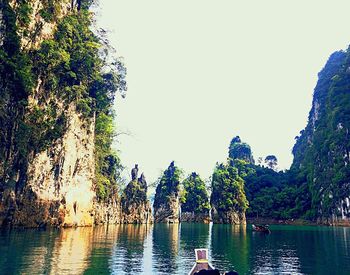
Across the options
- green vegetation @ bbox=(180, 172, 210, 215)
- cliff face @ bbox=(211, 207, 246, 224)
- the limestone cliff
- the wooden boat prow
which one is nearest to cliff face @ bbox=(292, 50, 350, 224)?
cliff face @ bbox=(211, 207, 246, 224)

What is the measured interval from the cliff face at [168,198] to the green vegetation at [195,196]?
513 centimetres

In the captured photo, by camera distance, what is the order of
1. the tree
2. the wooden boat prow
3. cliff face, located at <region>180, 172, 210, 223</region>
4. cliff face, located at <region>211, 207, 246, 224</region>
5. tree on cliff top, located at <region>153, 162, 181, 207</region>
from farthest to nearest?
the tree < cliff face, located at <region>180, 172, 210, 223</region> < tree on cliff top, located at <region>153, 162, 181, 207</region> < cliff face, located at <region>211, 207, 246, 224</region> < the wooden boat prow

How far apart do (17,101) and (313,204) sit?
275 ft

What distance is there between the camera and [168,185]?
108 meters

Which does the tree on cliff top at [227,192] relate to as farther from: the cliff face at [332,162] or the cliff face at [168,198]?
the cliff face at [332,162]

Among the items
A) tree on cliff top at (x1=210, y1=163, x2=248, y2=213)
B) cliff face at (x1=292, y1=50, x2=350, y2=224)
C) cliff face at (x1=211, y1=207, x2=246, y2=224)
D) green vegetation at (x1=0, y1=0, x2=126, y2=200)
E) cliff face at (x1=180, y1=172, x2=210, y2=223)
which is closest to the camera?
green vegetation at (x1=0, y1=0, x2=126, y2=200)

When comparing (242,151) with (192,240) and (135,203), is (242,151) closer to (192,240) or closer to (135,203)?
(135,203)

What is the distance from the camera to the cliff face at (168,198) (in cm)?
10431

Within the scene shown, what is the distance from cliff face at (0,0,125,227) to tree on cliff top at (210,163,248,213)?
48.5 m

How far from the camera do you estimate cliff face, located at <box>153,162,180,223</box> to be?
104312mm

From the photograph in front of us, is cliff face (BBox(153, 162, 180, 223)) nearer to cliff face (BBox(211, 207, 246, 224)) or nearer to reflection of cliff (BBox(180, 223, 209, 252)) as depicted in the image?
cliff face (BBox(211, 207, 246, 224))

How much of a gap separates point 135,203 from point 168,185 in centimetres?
2271

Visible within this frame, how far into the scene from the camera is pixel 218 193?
99.1 m

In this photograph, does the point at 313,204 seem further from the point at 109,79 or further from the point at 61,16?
the point at 61,16
